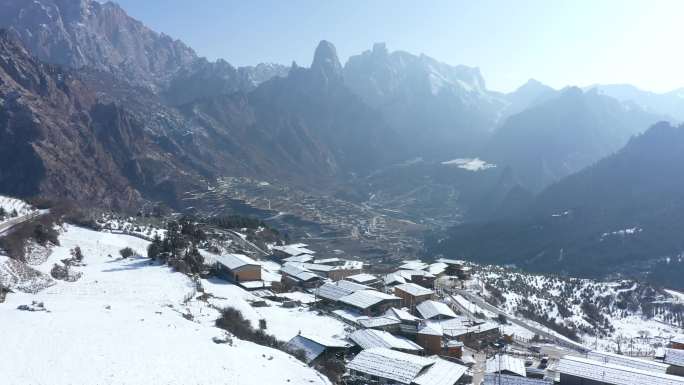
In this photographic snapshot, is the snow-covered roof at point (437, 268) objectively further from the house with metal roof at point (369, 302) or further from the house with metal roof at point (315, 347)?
the house with metal roof at point (315, 347)

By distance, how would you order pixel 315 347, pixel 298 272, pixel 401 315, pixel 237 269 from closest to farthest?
pixel 315 347 → pixel 401 315 → pixel 237 269 → pixel 298 272

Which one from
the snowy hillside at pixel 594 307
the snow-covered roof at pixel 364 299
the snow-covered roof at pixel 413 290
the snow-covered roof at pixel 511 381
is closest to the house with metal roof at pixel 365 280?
the snow-covered roof at pixel 413 290

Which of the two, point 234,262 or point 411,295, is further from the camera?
point 411,295

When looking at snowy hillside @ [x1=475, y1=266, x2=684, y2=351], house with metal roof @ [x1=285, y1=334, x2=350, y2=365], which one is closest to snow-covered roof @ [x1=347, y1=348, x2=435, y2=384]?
house with metal roof @ [x1=285, y1=334, x2=350, y2=365]

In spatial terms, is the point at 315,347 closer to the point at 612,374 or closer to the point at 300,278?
the point at 612,374

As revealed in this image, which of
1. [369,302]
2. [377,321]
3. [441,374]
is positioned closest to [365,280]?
[369,302]

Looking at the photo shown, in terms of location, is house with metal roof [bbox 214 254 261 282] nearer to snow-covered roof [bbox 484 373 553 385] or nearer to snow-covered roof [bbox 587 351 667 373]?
snow-covered roof [bbox 484 373 553 385]
